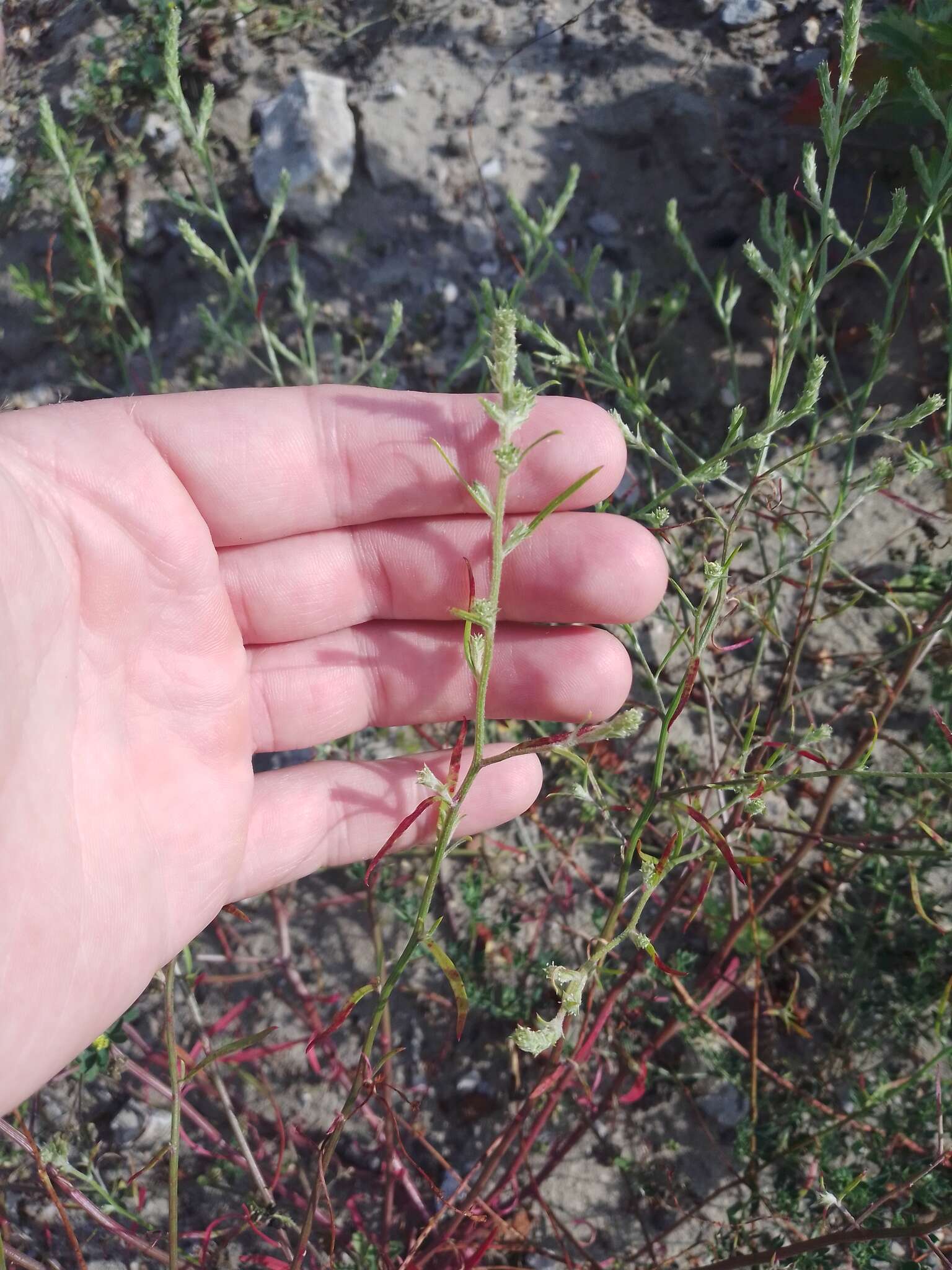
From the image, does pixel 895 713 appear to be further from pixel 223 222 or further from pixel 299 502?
pixel 223 222

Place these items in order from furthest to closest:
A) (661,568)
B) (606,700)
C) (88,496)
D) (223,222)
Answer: (223,222) → (606,700) → (661,568) → (88,496)

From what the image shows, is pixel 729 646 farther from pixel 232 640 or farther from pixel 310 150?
pixel 310 150

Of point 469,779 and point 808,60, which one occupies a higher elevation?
point 808,60

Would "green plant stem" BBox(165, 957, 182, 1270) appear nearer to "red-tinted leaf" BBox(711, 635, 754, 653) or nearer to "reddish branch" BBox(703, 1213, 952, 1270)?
"reddish branch" BBox(703, 1213, 952, 1270)

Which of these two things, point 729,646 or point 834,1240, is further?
point 729,646

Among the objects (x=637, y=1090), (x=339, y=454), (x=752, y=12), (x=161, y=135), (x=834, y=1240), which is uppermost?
(x=752, y=12)

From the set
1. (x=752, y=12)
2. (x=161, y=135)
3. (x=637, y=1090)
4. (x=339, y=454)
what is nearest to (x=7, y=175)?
(x=161, y=135)

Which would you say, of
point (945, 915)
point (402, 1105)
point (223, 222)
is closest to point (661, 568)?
point (945, 915)
